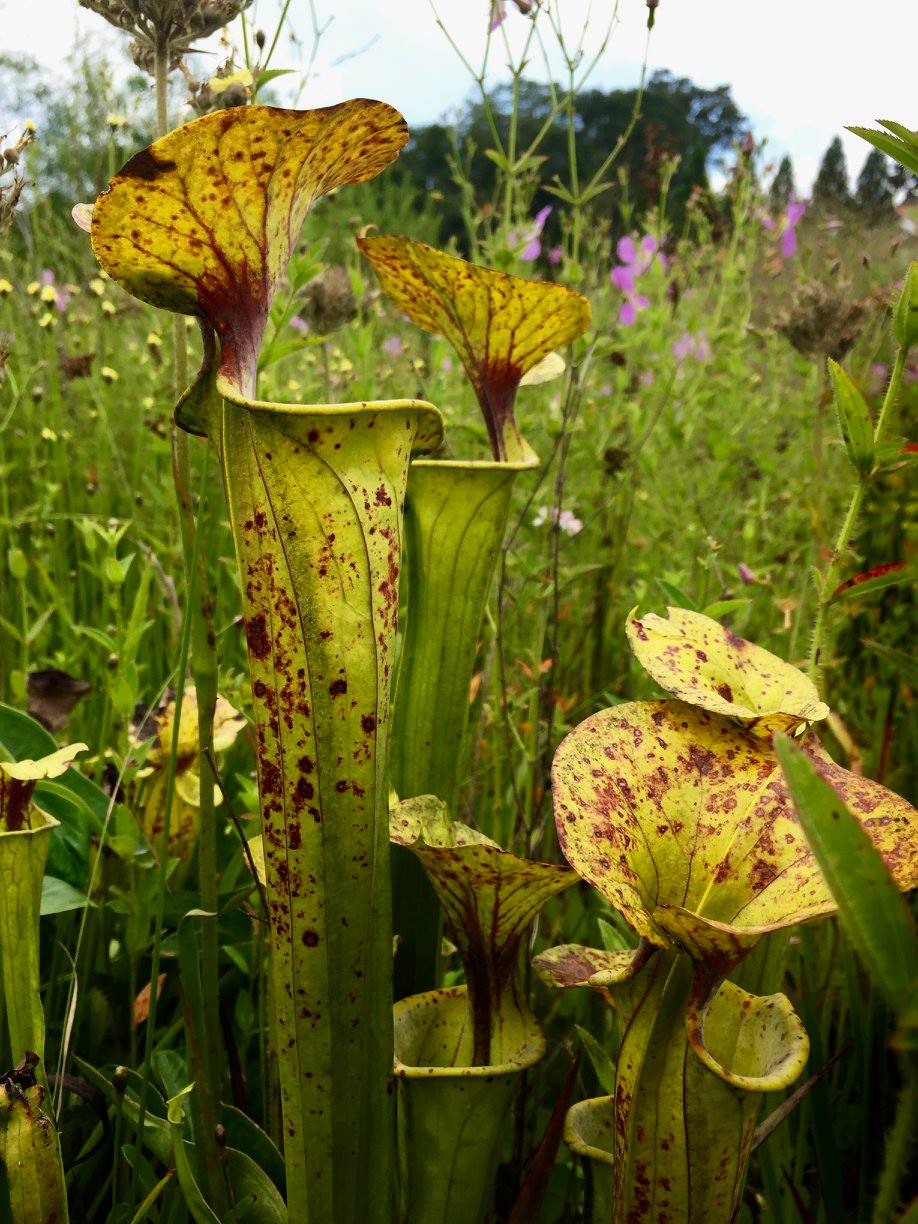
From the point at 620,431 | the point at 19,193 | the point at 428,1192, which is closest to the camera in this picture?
the point at 428,1192

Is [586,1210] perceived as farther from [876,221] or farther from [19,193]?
[876,221]

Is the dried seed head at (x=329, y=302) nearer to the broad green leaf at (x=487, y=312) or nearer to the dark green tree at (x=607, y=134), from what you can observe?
the broad green leaf at (x=487, y=312)

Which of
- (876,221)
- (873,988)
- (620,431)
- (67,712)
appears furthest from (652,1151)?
(876,221)

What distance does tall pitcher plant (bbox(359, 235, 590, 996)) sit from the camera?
1.04 m

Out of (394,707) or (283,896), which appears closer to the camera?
(283,896)

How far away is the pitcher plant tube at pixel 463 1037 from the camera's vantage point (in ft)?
2.78

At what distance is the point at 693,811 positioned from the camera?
2.59 ft

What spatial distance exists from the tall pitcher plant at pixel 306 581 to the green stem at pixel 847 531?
0.40 meters

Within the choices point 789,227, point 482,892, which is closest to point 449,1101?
point 482,892

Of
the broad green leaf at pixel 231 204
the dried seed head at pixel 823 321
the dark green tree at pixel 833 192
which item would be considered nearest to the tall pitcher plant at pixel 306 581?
the broad green leaf at pixel 231 204

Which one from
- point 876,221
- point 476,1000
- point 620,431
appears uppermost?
point 876,221

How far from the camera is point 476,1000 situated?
930mm

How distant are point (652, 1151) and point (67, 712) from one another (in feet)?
3.25

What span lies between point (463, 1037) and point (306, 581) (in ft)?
1.73
